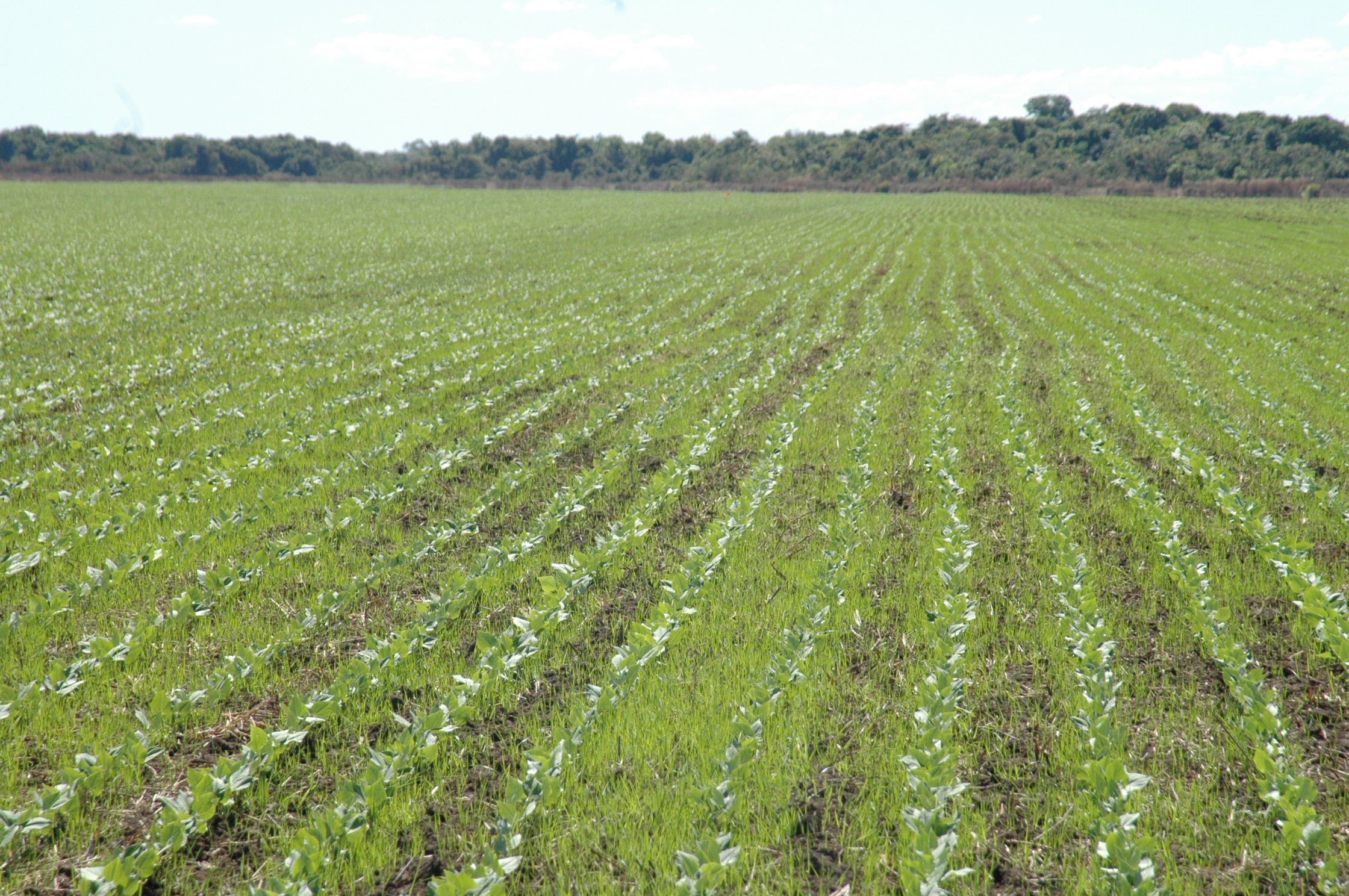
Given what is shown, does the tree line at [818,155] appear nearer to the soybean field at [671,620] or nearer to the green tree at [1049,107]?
the green tree at [1049,107]

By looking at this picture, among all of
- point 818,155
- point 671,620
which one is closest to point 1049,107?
point 818,155

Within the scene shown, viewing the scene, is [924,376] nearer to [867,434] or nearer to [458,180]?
[867,434]

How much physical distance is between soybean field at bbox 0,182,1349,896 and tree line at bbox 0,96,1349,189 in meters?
97.8

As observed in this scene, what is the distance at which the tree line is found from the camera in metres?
102

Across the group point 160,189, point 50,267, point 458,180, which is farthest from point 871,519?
point 458,180

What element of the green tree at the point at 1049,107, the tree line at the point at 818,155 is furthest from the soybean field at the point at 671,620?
the green tree at the point at 1049,107

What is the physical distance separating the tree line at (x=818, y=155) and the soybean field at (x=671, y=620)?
97786 mm

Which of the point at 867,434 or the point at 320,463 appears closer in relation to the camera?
the point at 320,463

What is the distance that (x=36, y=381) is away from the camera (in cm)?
1150

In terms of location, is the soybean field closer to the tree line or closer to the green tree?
the tree line

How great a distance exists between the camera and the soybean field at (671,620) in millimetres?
3412

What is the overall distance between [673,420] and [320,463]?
173 inches

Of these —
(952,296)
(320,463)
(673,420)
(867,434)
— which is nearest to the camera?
(320,463)

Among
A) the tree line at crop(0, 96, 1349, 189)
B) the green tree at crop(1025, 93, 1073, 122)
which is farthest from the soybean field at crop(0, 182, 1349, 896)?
the green tree at crop(1025, 93, 1073, 122)
